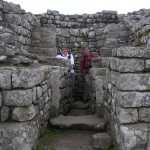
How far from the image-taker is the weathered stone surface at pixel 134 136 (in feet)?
17.0

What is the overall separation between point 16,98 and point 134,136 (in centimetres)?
199

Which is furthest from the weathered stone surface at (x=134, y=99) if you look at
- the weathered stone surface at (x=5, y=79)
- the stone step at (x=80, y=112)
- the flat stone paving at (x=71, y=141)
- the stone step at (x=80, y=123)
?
the stone step at (x=80, y=112)

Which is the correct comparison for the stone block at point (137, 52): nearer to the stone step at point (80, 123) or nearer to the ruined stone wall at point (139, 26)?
the stone step at point (80, 123)

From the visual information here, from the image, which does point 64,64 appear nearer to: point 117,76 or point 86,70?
point 86,70

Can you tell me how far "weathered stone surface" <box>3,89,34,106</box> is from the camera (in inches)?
200

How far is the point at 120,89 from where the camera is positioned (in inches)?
208

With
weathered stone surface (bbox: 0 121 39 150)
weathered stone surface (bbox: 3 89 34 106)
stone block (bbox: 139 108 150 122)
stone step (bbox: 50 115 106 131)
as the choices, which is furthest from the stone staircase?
weathered stone surface (bbox: 3 89 34 106)

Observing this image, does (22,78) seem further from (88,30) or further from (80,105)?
(88,30)

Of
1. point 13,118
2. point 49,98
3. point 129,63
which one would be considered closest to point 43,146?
point 13,118

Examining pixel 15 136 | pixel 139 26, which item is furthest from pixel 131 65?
pixel 139 26

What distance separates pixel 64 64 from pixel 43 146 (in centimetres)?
418

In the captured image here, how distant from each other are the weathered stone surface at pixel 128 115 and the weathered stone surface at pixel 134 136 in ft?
0.32

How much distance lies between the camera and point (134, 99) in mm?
5242

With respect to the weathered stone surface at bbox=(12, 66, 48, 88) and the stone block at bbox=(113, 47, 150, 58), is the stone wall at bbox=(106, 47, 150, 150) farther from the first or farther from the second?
the weathered stone surface at bbox=(12, 66, 48, 88)
